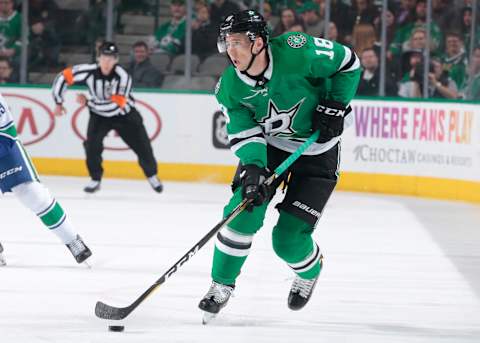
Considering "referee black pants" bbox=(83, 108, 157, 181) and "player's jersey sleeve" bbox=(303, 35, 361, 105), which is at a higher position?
"player's jersey sleeve" bbox=(303, 35, 361, 105)

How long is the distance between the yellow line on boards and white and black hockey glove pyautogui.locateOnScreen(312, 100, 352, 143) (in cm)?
438

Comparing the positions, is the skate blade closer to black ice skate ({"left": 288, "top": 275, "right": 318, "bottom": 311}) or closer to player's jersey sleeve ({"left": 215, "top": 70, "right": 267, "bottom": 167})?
black ice skate ({"left": 288, "top": 275, "right": 318, "bottom": 311})

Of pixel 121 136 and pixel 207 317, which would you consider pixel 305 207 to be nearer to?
pixel 207 317

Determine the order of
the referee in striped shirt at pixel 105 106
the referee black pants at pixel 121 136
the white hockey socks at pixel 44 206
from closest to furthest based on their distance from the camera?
the white hockey socks at pixel 44 206 < the referee in striped shirt at pixel 105 106 < the referee black pants at pixel 121 136

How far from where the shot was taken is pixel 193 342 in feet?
11.1

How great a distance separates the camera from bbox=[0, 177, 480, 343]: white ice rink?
359 cm

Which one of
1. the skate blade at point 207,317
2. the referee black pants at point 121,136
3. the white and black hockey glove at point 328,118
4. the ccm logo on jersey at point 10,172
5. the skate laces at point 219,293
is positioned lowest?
the referee black pants at point 121,136

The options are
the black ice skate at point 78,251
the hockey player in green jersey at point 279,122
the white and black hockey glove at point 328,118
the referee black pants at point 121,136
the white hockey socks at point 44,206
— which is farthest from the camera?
the referee black pants at point 121,136

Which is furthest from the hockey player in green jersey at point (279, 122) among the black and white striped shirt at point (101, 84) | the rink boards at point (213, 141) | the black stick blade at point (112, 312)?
the rink boards at point (213, 141)

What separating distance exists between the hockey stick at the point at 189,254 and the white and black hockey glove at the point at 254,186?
4 centimetres

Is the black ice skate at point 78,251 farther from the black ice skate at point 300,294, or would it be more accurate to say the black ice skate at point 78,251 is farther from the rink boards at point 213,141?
the rink boards at point 213,141

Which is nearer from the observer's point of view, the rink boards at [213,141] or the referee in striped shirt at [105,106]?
the referee in striped shirt at [105,106]

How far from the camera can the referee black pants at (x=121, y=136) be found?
7.87m

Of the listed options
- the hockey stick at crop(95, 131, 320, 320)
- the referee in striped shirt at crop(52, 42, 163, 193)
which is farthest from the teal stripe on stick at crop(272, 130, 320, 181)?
the referee in striped shirt at crop(52, 42, 163, 193)
